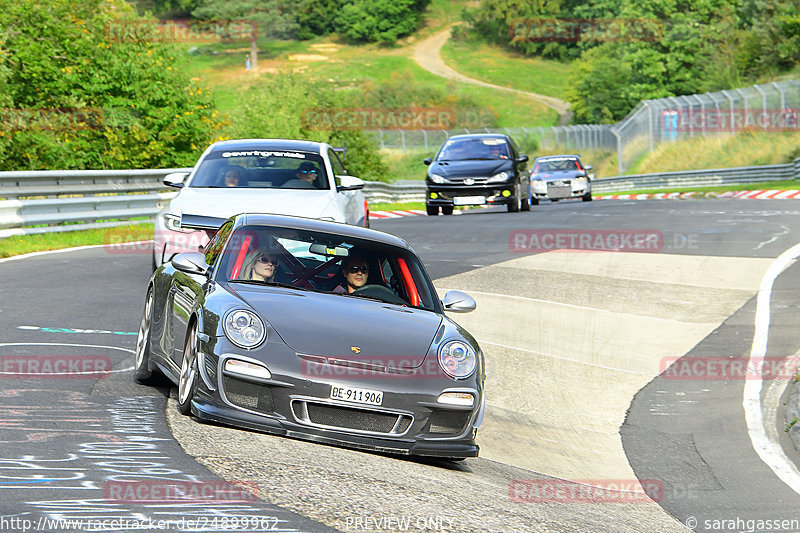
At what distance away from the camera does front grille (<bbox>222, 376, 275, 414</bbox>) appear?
6.41 meters

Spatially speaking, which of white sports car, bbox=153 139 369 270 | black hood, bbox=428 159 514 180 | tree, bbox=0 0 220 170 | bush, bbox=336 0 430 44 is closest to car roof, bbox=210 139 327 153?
white sports car, bbox=153 139 369 270

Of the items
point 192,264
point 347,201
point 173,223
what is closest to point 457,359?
point 192,264

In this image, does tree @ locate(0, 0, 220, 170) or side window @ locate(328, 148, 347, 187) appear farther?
tree @ locate(0, 0, 220, 170)

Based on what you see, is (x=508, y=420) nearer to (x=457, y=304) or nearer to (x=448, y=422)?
(x=457, y=304)

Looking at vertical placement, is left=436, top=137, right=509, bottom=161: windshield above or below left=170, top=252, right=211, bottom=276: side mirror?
below

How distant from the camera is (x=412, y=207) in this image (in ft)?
108

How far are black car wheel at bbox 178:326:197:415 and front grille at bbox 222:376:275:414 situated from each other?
316 millimetres

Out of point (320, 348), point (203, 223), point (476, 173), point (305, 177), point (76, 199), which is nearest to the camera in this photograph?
point (320, 348)

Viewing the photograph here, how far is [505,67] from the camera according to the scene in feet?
473

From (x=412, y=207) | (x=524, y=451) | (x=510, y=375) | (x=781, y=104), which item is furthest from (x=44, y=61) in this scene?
(x=781, y=104)

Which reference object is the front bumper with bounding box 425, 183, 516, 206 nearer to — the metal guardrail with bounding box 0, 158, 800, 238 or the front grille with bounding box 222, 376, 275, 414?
the metal guardrail with bounding box 0, 158, 800, 238

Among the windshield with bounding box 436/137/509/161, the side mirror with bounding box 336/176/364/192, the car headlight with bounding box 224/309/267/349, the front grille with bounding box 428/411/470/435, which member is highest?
the car headlight with bounding box 224/309/267/349

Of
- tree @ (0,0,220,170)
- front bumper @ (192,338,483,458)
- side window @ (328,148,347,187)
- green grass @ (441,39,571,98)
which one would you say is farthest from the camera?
green grass @ (441,39,571,98)

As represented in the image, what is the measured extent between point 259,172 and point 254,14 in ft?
433
